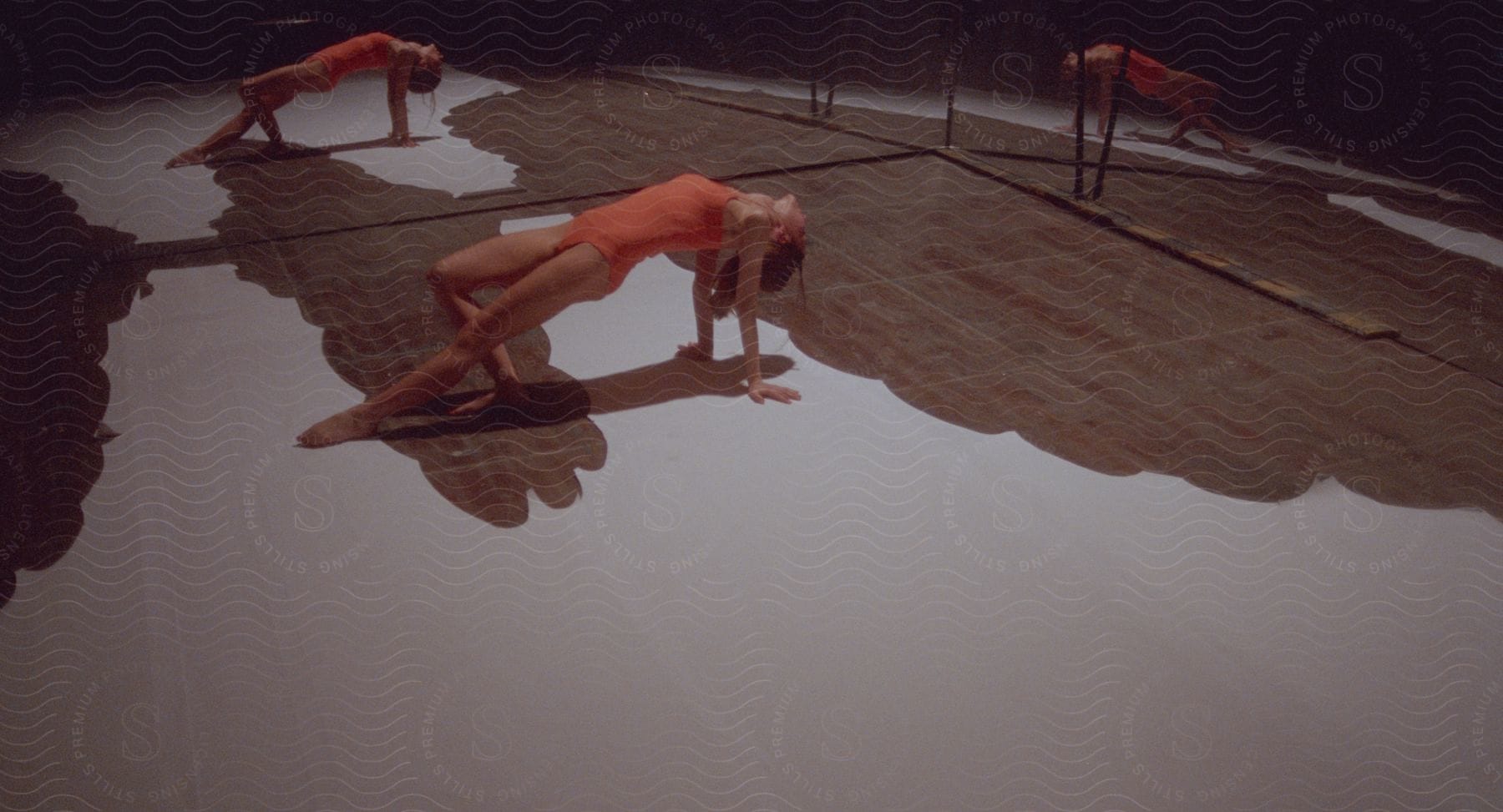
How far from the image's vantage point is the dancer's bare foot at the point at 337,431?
6.88 ft

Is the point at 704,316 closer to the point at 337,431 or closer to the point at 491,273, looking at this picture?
the point at 491,273

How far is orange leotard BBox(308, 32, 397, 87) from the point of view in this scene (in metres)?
2.40

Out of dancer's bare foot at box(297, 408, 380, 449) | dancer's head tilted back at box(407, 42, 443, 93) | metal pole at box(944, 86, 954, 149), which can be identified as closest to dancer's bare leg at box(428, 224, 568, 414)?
dancer's bare foot at box(297, 408, 380, 449)

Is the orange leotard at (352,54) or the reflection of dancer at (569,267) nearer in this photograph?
the reflection of dancer at (569,267)

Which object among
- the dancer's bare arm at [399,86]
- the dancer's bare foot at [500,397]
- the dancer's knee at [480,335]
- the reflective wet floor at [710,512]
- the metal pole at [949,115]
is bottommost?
the reflective wet floor at [710,512]

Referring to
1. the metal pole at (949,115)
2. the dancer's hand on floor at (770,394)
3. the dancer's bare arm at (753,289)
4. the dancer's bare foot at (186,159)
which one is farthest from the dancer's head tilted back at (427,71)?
the metal pole at (949,115)

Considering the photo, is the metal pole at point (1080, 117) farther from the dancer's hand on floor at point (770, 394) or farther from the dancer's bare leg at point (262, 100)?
the dancer's bare leg at point (262, 100)

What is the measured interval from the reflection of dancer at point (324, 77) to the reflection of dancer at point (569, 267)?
2.02ft

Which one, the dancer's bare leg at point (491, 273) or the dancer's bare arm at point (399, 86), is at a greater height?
the dancer's bare arm at point (399, 86)

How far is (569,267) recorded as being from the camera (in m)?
2.12

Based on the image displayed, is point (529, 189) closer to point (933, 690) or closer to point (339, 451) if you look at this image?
point (339, 451)

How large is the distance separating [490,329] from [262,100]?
0.94 m

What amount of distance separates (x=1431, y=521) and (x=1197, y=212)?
1.54m

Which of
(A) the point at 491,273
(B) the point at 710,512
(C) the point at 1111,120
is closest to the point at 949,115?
(C) the point at 1111,120
